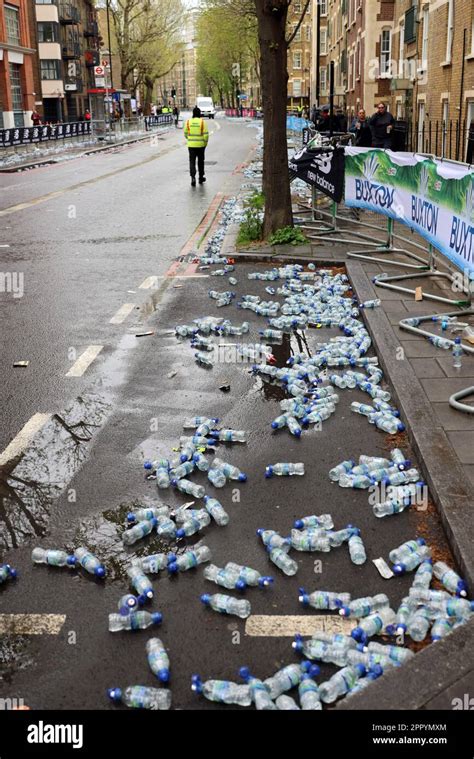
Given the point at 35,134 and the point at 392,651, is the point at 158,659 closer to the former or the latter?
the point at 392,651

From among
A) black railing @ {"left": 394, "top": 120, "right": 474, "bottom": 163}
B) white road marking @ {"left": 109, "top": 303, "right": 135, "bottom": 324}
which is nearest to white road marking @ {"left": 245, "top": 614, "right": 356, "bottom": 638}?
white road marking @ {"left": 109, "top": 303, "right": 135, "bottom": 324}

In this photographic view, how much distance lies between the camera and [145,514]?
4480 millimetres

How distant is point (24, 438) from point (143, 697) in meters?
2.94

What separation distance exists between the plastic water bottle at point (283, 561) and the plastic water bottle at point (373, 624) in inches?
19.9

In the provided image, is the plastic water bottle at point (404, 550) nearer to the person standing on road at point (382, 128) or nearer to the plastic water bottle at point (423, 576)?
the plastic water bottle at point (423, 576)

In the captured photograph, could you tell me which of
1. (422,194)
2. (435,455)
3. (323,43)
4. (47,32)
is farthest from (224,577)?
(323,43)

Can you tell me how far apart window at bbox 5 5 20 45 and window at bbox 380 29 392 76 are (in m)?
31.5

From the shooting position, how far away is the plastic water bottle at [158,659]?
3.22m

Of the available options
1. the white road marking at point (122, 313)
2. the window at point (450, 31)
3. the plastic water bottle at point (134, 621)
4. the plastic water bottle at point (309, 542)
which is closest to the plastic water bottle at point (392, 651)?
the plastic water bottle at point (309, 542)

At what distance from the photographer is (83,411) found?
618 centimetres

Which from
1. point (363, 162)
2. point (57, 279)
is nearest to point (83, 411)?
point (57, 279)

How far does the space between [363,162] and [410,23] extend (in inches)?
724

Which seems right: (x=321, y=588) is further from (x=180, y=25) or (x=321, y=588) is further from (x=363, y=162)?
(x=180, y=25)

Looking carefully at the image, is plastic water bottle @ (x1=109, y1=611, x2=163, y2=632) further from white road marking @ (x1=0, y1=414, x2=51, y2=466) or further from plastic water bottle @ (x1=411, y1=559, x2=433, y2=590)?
white road marking @ (x1=0, y1=414, x2=51, y2=466)
